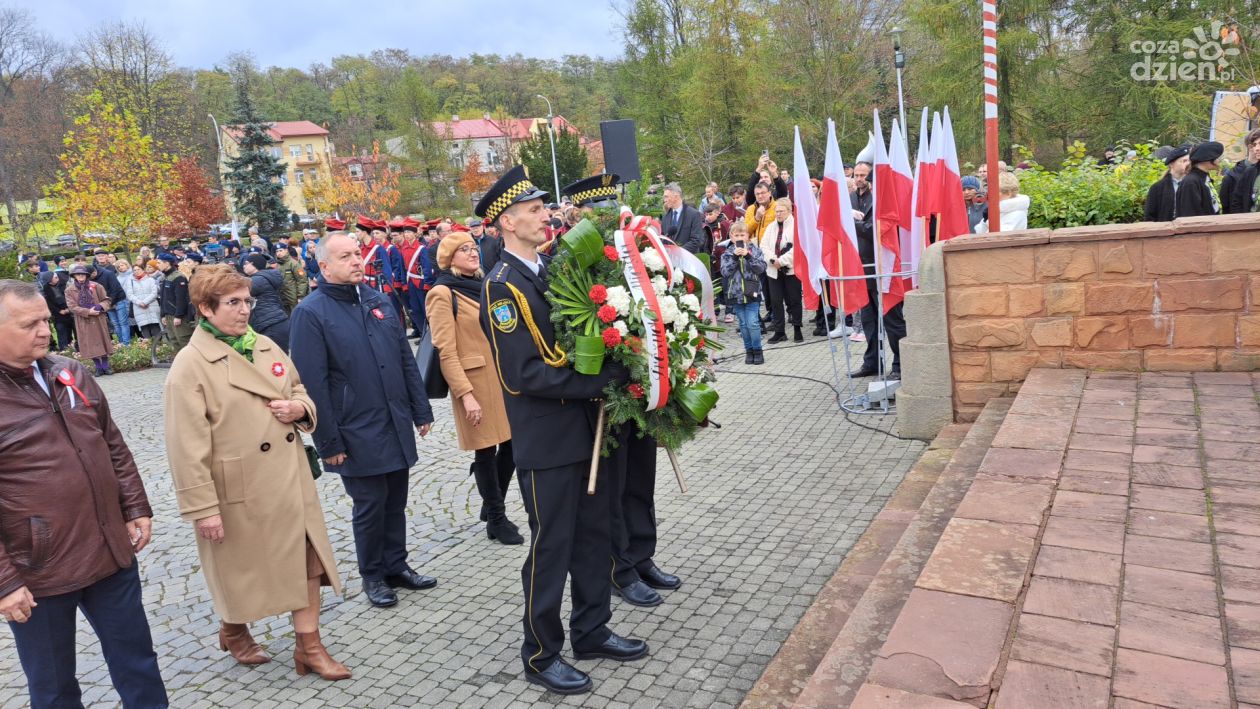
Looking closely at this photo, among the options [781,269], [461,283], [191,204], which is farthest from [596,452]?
[191,204]

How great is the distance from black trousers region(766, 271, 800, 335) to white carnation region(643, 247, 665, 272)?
25.7ft

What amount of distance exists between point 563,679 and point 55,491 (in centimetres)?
210

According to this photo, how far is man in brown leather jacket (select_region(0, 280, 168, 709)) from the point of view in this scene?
3.19 m

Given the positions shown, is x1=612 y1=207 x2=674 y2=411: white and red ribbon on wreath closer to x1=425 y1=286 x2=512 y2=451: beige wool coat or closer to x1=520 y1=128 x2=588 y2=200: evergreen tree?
x1=425 y1=286 x2=512 y2=451: beige wool coat

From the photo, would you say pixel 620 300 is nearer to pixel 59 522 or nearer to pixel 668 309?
pixel 668 309

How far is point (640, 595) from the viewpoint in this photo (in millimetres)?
4449

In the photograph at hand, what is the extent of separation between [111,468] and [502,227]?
1860mm

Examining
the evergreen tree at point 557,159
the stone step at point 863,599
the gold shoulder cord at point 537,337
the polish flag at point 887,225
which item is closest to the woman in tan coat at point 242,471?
the gold shoulder cord at point 537,337

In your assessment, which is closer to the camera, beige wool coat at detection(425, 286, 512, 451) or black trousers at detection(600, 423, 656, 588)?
black trousers at detection(600, 423, 656, 588)

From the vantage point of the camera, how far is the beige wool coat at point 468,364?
5.33 m

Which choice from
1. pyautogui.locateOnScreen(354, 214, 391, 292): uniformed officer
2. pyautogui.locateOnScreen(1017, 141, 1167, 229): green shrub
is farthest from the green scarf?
pyautogui.locateOnScreen(354, 214, 391, 292): uniformed officer

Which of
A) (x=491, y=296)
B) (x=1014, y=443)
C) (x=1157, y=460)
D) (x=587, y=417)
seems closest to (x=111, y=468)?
(x=491, y=296)

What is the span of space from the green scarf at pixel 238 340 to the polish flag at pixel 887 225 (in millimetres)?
5571

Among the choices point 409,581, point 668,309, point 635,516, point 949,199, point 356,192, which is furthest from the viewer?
point 356,192
